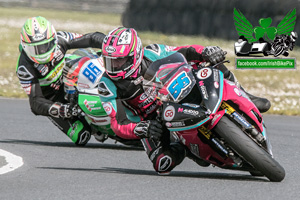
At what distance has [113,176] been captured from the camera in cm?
662

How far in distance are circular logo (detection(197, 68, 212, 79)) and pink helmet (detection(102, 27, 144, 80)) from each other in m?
1.12

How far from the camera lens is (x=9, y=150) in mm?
8562

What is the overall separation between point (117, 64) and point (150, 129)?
1.03m

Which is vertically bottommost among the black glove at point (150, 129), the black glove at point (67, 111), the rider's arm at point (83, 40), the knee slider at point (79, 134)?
the knee slider at point (79, 134)

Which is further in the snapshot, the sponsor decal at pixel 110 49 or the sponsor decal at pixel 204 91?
the sponsor decal at pixel 110 49

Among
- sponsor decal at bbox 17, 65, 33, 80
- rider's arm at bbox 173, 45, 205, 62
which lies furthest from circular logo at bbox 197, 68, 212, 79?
sponsor decal at bbox 17, 65, 33, 80

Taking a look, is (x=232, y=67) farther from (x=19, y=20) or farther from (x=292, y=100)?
(x=19, y=20)

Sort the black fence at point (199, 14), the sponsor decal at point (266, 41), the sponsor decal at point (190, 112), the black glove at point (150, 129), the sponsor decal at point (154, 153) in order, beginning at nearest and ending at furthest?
the sponsor decal at point (190, 112) → the black glove at point (150, 129) → the sponsor decal at point (154, 153) → the sponsor decal at point (266, 41) → the black fence at point (199, 14)

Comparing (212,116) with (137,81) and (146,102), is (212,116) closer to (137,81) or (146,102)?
(137,81)

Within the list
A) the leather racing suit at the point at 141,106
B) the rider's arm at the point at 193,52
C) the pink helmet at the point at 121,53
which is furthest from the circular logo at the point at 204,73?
the rider's arm at the point at 193,52

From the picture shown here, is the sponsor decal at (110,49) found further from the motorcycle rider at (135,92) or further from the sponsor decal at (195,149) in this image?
the sponsor decal at (195,149)

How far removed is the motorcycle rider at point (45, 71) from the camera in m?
9.44

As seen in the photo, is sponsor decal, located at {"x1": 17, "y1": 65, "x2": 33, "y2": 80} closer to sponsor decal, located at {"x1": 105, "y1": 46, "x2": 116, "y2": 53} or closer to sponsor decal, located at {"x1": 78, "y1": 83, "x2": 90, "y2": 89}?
sponsor decal, located at {"x1": 78, "y1": 83, "x2": 90, "y2": 89}

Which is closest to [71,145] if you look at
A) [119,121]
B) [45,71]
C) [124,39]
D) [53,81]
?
[53,81]
